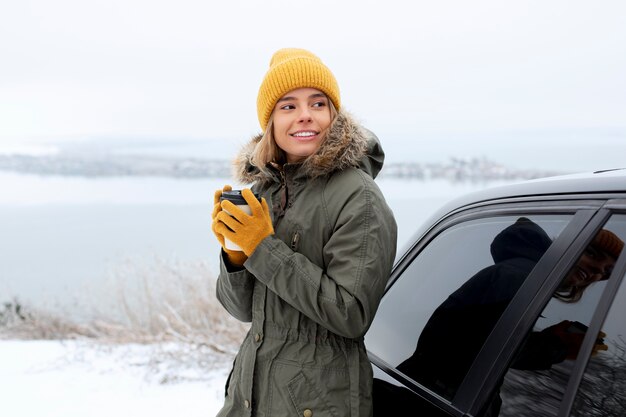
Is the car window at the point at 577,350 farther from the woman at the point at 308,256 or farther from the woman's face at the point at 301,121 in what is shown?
the woman's face at the point at 301,121

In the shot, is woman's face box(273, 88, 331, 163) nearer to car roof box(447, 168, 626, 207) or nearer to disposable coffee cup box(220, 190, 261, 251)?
disposable coffee cup box(220, 190, 261, 251)

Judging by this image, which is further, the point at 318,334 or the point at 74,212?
the point at 74,212

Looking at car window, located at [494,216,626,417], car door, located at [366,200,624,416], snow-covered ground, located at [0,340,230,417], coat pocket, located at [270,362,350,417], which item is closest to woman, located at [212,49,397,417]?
coat pocket, located at [270,362,350,417]

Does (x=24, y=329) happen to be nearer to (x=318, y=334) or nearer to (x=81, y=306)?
(x=81, y=306)

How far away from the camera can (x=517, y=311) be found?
56.1 inches

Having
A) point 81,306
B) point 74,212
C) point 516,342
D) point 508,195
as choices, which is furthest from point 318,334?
point 74,212

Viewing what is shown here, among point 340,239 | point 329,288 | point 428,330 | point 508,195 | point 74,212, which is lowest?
point 74,212

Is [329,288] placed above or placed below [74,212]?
above

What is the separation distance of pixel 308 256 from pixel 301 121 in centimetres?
40

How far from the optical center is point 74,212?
54.9ft

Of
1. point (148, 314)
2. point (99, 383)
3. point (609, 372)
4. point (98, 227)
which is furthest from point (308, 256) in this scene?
point (98, 227)

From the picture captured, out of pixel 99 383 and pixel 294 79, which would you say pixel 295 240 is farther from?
pixel 99 383

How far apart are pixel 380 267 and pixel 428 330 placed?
1.07 feet

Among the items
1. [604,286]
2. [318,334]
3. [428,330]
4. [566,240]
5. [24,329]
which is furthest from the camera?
[24,329]
